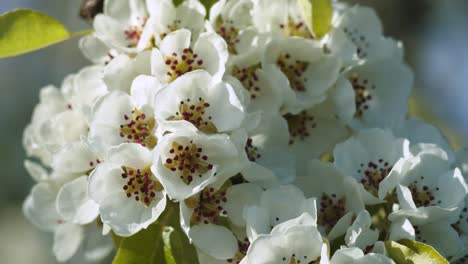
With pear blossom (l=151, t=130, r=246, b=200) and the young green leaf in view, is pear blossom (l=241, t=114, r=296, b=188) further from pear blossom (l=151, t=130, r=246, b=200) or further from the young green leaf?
the young green leaf

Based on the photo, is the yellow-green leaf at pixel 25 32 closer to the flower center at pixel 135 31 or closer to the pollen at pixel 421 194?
the flower center at pixel 135 31

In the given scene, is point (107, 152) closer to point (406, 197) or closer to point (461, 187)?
point (406, 197)

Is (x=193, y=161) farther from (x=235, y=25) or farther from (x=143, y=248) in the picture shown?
(x=235, y=25)

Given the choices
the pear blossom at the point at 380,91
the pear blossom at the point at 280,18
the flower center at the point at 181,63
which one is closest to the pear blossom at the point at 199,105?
the flower center at the point at 181,63

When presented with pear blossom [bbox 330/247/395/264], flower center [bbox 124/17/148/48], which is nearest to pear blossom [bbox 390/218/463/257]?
pear blossom [bbox 330/247/395/264]

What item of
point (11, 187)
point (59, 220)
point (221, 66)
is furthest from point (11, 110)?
point (221, 66)
